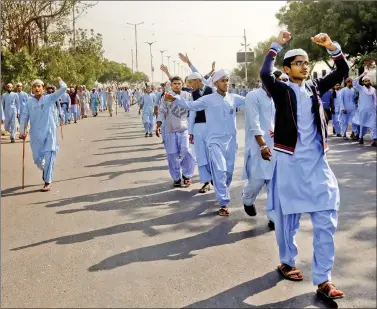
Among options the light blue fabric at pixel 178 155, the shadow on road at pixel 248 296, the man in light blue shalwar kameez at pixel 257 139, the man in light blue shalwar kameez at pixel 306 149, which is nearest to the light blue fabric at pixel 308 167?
the man in light blue shalwar kameez at pixel 306 149

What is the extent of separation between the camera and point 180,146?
29.2 feet

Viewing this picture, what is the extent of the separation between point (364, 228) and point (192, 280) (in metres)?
2.51

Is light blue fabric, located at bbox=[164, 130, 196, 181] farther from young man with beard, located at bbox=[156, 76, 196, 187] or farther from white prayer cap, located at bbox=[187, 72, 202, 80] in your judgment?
white prayer cap, located at bbox=[187, 72, 202, 80]

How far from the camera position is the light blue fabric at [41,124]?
8.63 meters

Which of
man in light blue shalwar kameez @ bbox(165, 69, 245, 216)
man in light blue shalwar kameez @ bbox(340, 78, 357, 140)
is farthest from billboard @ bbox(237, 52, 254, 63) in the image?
man in light blue shalwar kameez @ bbox(165, 69, 245, 216)

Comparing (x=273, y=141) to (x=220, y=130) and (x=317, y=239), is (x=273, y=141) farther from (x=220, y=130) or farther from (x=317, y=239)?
(x=317, y=239)

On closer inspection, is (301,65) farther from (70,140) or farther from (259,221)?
(70,140)

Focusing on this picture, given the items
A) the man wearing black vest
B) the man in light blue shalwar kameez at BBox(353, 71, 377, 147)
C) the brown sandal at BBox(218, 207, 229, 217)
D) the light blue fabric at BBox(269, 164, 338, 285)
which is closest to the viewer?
the light blue fabric at BBox(269, 164, 338, 285)

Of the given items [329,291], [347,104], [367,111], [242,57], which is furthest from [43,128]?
[242,57]

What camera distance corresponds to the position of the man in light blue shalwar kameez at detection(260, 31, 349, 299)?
3891 millimetres

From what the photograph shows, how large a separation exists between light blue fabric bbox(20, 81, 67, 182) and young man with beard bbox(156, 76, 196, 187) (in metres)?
1.91

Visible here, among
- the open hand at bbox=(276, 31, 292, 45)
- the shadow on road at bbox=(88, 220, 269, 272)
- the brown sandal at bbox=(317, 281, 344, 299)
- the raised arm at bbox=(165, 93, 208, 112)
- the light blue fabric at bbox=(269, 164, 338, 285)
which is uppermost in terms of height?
the open hand at bbox=(276, 31, 292, 45)

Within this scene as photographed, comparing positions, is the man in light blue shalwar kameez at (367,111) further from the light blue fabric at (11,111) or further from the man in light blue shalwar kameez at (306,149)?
the light blue fabric at (11,111)

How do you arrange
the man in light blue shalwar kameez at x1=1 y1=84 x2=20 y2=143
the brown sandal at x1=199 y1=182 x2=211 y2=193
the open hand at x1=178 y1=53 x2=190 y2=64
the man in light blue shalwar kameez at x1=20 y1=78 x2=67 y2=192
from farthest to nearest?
the man in light blue shalwar kameez at x1=1 y1=84 x2=20 y2=143 → the open hand at x1=178 y1=53 x2=190 y2=64 → the man in light blue shalwar kameez at x1=20 y1=78 x2=67 y2=192 → the brown sandal at x1=199 y1=182 x2=211 y2=193
